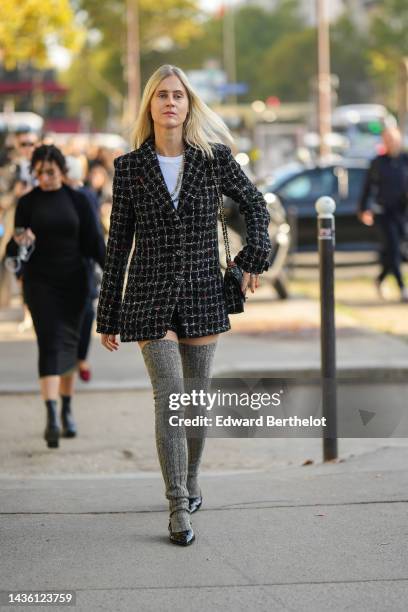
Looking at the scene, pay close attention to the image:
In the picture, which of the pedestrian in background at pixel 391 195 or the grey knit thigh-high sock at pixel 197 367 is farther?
the pedestrian in background at pixel 391 195

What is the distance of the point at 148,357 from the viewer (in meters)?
5.35

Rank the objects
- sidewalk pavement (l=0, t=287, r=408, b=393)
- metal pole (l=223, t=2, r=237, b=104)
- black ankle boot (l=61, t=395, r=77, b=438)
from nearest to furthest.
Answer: black ankle boot (l=61, t=395, r=77, b=438), sidewalk pavement (l=0, t=287, r=408, b=393), metal pole (l=223, t=2, r=237, b=104)

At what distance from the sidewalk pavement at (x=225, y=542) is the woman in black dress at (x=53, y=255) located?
131 centimetres

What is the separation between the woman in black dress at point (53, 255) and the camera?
314 inches

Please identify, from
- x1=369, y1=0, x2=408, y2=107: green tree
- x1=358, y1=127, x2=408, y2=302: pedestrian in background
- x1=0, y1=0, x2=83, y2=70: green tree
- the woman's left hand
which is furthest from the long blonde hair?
x1=369, y1=0, x2=408, y2=107: green tree

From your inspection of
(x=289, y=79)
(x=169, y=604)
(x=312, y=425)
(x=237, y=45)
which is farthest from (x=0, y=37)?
(x=237, y=45)

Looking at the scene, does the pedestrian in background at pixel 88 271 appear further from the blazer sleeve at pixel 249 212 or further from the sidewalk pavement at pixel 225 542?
the blazer sleeve at pixel 249 212

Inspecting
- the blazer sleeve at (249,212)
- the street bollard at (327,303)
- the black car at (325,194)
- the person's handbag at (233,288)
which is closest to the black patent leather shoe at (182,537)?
the person's handbag at (233,288)

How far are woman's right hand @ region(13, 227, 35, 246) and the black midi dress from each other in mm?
65

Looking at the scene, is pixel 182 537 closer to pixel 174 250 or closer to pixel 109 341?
pixel 109 341

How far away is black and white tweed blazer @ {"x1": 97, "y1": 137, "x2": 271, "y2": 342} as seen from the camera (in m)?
5.32

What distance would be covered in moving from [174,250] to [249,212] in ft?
1.27

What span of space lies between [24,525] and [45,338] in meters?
2.48

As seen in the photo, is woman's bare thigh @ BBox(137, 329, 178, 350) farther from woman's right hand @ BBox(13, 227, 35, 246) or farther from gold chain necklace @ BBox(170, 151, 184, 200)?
woman's right hand @ BBox(13, 227, 35, 246)
